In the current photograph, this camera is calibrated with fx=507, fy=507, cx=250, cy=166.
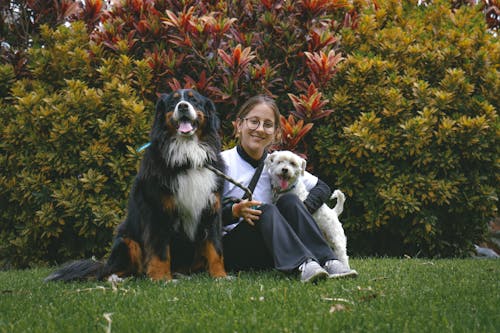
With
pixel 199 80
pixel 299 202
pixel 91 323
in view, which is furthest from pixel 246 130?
pixel 91 323

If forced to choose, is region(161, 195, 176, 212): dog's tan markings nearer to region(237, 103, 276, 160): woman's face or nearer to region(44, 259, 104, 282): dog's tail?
region(44, 259, 104, 282): dog's tail

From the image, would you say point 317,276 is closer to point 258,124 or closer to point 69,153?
point 258,124

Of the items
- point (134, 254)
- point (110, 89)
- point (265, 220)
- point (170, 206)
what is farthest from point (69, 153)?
point (265, 220)

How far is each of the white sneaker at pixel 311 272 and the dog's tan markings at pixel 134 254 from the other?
1.19 m

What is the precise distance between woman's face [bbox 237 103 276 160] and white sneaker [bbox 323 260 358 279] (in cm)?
119

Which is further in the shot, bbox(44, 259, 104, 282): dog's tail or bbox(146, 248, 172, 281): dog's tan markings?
bbox(44, 259, 104, 282): dog's tail

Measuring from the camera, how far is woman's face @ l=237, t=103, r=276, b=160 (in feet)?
13.9

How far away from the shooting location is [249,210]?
12.4ft

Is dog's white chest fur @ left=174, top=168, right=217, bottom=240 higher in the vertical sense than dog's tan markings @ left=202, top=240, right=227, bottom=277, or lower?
higher

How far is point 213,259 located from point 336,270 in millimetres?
905

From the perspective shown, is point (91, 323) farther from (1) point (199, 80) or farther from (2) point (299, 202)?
(1) point (199, 80)

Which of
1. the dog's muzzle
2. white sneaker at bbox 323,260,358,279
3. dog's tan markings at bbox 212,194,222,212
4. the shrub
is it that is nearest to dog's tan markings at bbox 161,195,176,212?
dog's tan markings at bbox 212,194,222,212

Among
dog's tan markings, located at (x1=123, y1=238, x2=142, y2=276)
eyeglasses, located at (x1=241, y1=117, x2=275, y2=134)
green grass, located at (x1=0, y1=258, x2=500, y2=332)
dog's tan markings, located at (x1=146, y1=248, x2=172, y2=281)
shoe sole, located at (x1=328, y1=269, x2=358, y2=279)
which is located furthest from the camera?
eyeglasses, located at (x1=241, y1=117, x2=275, y2=134)

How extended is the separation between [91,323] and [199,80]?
3349 mm
